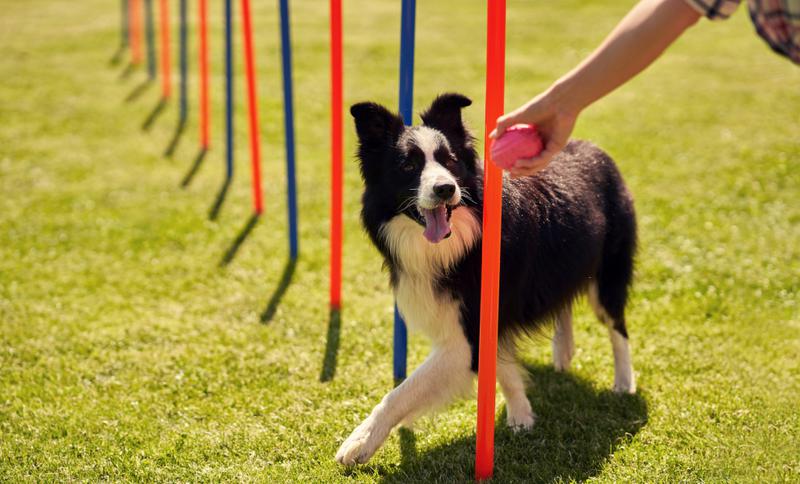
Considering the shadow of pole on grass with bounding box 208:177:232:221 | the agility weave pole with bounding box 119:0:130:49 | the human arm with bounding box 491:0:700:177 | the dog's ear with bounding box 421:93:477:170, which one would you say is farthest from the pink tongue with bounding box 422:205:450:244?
the agility weave pole with bounding box 119:0:130:49

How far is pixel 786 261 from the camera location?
607 cm

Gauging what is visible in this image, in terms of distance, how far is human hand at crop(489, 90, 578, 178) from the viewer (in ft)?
7.48

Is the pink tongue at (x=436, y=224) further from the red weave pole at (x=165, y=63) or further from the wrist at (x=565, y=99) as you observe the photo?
the red weave pole at (x=165, y=63)

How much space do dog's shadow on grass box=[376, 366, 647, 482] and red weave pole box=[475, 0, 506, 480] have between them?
22 cm

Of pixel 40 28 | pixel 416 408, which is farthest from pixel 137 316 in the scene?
pixel 40 28


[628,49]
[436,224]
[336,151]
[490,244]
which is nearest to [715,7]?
[628,49]

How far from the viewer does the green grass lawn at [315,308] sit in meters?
3.91

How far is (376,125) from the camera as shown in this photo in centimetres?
388

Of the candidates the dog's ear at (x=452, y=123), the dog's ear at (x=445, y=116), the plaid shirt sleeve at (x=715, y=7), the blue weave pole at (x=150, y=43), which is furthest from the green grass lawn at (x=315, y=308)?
the plaid shirt sleeve at (x=715, y=7)

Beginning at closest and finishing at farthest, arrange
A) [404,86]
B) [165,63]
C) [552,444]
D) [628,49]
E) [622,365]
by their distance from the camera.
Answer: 1. [628,49]
2. [552,444]
3. [404,86]
4. [622,365]
5. [165,63]

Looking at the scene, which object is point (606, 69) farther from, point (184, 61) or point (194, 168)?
point (184, 61)

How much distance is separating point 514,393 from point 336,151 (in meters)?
2.05

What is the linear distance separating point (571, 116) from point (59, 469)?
2.97 metres

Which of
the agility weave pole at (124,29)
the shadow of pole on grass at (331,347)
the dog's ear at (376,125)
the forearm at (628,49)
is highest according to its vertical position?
the forearm at (628,49)
